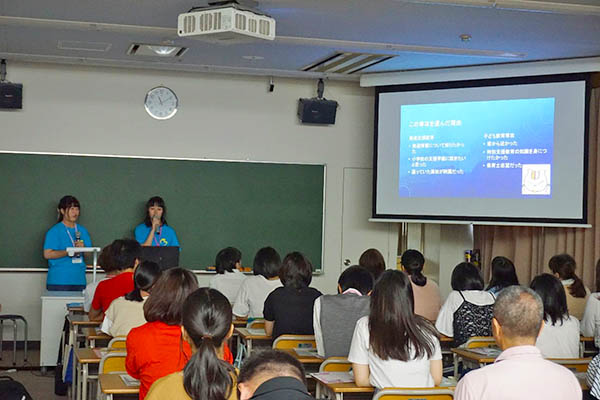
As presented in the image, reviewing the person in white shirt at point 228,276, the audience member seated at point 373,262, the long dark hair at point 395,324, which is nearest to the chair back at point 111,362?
the long dark hair at point 395,324

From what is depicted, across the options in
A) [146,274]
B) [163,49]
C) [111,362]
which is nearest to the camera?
[111,362]

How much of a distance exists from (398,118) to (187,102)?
2.37 metres

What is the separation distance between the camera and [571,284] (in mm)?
6512

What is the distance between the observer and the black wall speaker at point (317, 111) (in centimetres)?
937

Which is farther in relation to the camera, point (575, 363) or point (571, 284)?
point (571, 284)

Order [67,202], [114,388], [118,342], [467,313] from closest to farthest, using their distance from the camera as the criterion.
A: 1. [114,388]
2. [118,342]
3. [467,313]
4. [67,202]

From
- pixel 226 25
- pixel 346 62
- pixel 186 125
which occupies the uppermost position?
pixel 346 62

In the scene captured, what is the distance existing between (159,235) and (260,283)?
2.84m

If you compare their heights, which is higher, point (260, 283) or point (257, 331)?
point (260, 283)

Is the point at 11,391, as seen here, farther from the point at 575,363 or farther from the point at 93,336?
the point at 575,363

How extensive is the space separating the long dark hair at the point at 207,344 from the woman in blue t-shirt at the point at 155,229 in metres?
6.07

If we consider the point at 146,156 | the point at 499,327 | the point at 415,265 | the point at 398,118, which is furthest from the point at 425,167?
the point at 499,327

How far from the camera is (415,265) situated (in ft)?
21.7

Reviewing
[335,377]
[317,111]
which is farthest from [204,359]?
[317,111]
